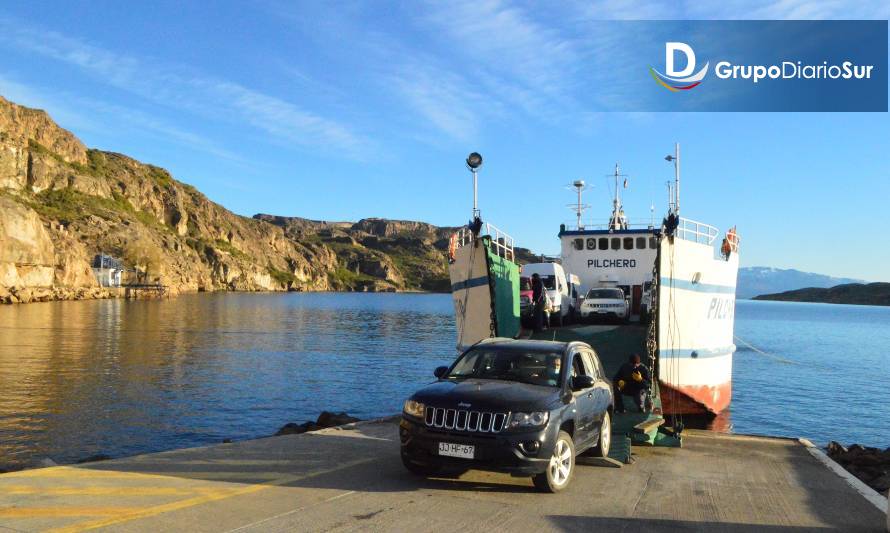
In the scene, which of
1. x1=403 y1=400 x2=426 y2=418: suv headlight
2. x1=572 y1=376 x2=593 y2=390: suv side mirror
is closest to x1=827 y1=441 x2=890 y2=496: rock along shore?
x1=572 y1=376 x2=593 y2=390: suv side mirror

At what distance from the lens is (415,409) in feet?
27.4

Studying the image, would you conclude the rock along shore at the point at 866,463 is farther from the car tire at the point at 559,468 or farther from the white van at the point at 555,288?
the white van at the point at 555,288

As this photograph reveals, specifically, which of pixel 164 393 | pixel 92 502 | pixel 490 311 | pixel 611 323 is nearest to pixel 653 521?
pixel 92 502

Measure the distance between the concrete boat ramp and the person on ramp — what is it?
1656mm

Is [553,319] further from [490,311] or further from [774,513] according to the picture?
[774,513]

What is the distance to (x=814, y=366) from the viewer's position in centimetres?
4591

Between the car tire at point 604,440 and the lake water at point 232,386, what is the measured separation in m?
11.8

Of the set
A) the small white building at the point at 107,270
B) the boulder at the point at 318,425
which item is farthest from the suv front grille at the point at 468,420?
the small white building at the point at 107,270

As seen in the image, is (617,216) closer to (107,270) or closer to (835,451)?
(835,451)

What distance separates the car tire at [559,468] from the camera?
805 centimetres

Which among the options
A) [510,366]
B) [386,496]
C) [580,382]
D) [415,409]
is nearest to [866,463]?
[580,382]

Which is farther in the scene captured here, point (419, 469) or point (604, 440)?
point (604, 440)

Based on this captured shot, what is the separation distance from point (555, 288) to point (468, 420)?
16.2m

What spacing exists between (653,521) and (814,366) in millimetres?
45004
